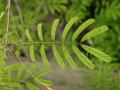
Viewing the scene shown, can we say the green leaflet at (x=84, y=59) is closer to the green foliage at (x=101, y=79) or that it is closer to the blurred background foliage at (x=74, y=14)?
the green foliage at (x=101, y=79)

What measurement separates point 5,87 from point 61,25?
1.68 metres

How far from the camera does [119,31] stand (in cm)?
287

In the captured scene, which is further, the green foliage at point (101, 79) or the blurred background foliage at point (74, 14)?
the blurred background foliage at point (74, 14)

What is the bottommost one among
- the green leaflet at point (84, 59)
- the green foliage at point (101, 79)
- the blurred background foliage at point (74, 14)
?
the green leaflet at point (84, 59)

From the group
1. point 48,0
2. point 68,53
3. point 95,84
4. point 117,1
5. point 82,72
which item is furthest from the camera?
point 117,1

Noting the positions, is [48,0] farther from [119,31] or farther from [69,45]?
[69,45]

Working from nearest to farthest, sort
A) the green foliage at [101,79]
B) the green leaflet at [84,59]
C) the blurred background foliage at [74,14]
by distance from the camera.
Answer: the green leaflet at [84,59], the green foliage at [101,79], the blurred background foliage at [74,14]

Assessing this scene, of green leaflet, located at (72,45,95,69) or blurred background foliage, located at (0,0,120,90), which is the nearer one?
green leaflet, located at (72,45,95,69)

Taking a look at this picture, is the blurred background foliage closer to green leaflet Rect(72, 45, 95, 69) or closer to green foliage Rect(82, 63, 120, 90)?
green foliage Rect(82, 63, 120, 90)

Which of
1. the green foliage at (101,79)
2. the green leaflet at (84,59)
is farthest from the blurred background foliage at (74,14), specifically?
the green leaflet at (84,59)

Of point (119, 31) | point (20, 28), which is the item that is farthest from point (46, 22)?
point (119, 31)

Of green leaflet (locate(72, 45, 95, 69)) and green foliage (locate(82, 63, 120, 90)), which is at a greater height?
green foliage (locate(82, 63, 120, 90))

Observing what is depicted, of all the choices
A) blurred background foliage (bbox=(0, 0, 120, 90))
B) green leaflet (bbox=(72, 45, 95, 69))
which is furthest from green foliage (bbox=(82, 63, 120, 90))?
green leaflet (bbox=(72, 45, 95, 69))

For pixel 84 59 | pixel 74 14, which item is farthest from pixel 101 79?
pixel 84 59
